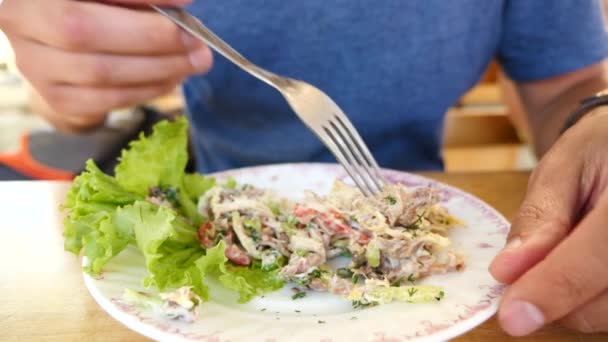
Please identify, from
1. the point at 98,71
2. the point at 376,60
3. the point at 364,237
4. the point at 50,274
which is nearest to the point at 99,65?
the point at 98,71

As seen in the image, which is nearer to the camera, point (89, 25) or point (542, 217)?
point (542, 217)

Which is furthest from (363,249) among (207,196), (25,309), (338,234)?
(25,309)

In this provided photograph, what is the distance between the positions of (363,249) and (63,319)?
474mm

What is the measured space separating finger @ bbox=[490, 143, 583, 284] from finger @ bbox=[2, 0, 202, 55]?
28.1 inches

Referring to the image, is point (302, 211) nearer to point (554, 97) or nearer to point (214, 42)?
point (214, 42)

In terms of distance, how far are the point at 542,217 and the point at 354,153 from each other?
0.36 meters

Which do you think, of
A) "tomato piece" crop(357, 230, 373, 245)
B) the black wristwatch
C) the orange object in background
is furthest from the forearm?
the orange object in background

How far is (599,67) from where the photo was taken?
5.45 ft

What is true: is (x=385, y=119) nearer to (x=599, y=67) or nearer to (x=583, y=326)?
(x=599, y=67)

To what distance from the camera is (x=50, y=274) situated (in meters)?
1.02

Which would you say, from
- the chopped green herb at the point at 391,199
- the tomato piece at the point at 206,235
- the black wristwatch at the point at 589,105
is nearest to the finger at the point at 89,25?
the tomato piece at the point at 206,235

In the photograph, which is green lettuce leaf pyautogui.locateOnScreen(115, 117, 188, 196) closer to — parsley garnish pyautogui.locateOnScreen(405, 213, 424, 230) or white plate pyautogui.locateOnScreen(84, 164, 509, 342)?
white plate pyautogui.locateOnScreen(84, 164, 509, 342)

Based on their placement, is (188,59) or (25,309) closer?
(25,309)

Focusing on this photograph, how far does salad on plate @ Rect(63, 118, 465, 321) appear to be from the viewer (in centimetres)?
86
